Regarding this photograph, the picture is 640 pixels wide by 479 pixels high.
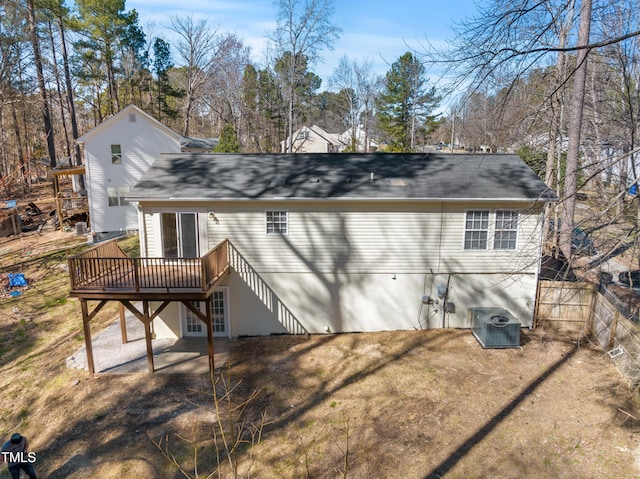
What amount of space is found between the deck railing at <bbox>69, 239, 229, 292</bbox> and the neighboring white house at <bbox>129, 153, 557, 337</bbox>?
1.08m

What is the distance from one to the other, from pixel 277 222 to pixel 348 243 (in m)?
2.20

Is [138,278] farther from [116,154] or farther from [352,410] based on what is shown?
[116,154]

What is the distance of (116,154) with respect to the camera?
21.1 meters

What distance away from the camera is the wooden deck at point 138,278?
10.1 m

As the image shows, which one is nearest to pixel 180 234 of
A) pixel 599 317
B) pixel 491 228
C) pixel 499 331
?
pixel 491 228

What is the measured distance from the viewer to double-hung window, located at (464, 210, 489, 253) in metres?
12.1

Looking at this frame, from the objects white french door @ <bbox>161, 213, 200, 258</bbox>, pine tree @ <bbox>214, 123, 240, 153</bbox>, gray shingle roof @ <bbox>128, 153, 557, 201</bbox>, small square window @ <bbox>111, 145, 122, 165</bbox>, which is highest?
pine tree @ <bbox>214, 123, 240, 153</bbox>

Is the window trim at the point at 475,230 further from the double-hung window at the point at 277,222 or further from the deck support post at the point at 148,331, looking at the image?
the deck support post at the point at 148,331

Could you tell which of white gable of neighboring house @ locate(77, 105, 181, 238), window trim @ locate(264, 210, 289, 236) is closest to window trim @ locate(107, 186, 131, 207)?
white gable of neighboring house @ locate(77, 105, 181, 238)

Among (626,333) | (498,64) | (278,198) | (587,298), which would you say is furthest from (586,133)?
(498,64)

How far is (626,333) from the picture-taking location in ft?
32.8

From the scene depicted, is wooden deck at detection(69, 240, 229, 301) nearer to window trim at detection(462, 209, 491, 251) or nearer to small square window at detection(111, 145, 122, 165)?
window trim at detection(462, 209, 491, 251)

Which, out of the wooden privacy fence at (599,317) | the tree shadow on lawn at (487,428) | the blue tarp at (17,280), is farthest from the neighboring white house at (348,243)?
the blue tarp at (17,280)

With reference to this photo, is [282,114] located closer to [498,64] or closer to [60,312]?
[60,312]
